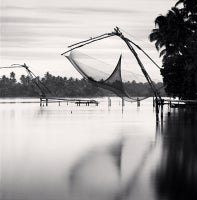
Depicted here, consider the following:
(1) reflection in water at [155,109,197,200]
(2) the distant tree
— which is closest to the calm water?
(1) reflection in water at [155,109,197,200]

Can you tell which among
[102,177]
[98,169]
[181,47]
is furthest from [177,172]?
[181,47]

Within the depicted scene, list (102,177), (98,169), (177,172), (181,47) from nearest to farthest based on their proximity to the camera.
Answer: (102,177) < (177,172) < (98,169) < (181,47)

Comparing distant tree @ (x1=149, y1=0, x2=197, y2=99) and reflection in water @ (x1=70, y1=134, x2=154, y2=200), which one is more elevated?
distant tree @ (x1=149, y1=0, x2=197, y2=99)

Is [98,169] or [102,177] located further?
[98,169]

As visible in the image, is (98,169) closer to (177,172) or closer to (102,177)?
(102,177)

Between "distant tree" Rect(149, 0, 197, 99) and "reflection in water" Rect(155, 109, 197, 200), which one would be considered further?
"distant tree" Rect(149, 0, 197, 99)

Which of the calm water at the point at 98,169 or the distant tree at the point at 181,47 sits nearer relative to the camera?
the calm water at the point at 98,169

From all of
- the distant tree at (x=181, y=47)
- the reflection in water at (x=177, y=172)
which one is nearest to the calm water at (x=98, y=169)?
the reflection in water at (x=177, y=172)

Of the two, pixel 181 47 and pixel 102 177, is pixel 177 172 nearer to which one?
pixel 102 177

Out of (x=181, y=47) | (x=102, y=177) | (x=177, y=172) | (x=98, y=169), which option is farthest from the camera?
(x=181, y=47)

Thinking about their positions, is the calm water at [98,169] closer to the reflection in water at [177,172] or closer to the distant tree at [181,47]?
the reflection in water at [177,172]

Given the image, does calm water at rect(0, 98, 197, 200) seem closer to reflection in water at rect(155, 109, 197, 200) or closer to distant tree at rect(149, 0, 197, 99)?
reflection in water at rect(155, 109, 197, 200)

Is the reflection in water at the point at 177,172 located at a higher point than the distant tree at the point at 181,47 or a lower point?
lower

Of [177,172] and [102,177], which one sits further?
[177,172]
